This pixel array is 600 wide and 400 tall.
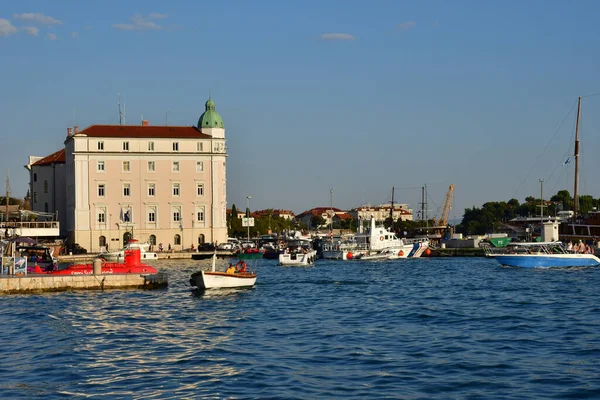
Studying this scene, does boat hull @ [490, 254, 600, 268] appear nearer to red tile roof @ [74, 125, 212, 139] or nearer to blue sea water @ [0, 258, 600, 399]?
blue sea water @ [0, 258, 600, 399]

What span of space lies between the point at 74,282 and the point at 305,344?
77.7 ft

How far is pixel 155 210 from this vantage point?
11788cm

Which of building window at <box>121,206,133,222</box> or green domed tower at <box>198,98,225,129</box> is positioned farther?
green domed tower at <box>198,98,225,129</box>

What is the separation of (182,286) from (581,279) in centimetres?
2761

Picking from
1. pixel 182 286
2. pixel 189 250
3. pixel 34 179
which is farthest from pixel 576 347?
pixel 34 179

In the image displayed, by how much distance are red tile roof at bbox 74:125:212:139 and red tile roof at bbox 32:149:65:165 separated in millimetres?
13162

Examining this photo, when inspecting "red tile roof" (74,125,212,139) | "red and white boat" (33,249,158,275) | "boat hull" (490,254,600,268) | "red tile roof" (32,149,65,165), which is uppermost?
"red tile roof" (74,125,212,139)

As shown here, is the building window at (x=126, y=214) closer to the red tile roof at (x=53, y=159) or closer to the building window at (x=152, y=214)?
the building window at (x=152, y=214)

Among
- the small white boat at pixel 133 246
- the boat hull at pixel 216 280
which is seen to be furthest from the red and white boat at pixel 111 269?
the small white boat at pixel 133 246

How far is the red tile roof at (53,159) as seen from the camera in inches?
5108

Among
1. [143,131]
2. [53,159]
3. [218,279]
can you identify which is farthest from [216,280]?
[53,159]

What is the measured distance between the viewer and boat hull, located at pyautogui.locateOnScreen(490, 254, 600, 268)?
7431cm

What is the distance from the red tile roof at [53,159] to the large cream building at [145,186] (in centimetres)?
784

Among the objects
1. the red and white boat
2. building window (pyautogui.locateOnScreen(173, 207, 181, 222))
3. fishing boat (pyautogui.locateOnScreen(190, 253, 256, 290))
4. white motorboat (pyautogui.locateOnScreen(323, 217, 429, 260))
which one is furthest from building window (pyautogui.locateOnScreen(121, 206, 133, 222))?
fishing boat (pyautogui.locateOnScreen(190, 253, 256, 290))
